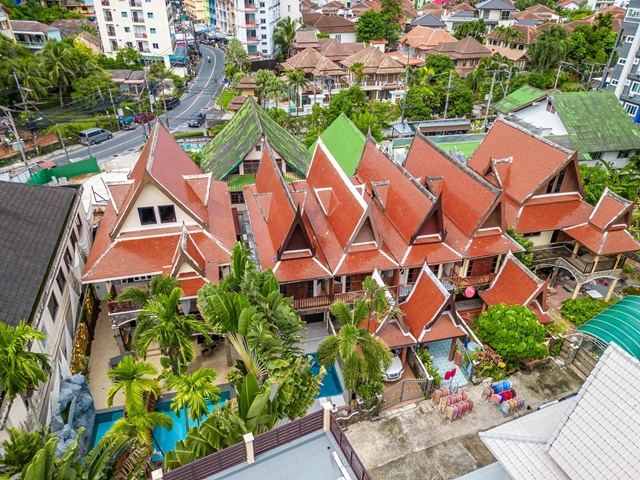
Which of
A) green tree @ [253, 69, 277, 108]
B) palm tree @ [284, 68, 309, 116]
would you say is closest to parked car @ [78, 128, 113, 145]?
green tree @ [253, 69, 277, 108]

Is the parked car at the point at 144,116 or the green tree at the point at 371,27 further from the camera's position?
the green tree at the point at 371,27

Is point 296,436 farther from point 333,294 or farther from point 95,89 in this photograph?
point 95,89

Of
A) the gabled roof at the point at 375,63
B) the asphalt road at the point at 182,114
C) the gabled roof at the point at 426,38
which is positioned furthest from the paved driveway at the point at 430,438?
the gabled roof at the point at 426,38

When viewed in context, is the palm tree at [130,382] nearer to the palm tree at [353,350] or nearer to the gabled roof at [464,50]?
the palm tree at [353,350]

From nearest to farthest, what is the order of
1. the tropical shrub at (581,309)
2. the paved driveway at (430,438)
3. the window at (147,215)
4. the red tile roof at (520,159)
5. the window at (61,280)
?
the paved driveway at (430,438)
the window at (61,280)
the window at (147,215)
the tropical shrub at (581,309)
the red tile roof at (520,159)

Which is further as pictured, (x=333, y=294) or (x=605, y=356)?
(x=333, y=294)

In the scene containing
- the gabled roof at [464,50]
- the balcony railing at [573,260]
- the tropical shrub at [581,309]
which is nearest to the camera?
the tropical shrub at [581,309]

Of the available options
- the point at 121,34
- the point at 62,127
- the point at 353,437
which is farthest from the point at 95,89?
the point at 353,437

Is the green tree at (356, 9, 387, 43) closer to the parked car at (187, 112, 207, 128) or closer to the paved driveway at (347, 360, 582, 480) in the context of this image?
the parked car at (187, 112, 207, 128)

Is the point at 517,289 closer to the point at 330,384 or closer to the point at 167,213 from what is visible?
the point at 330,384
